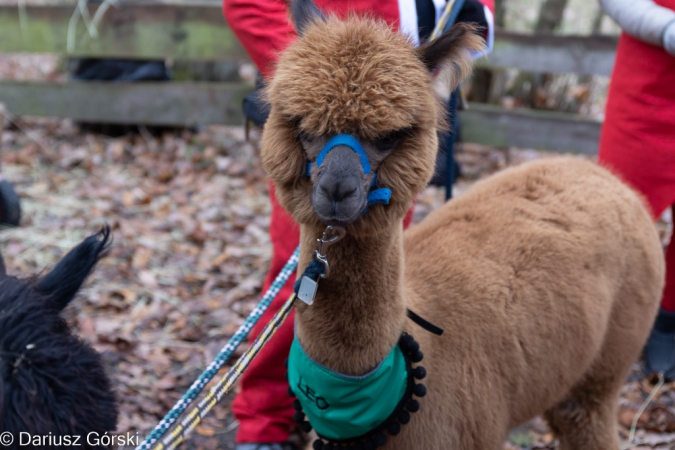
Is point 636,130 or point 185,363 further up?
point 636,130

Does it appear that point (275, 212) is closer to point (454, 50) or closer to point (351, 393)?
point (351, 393)

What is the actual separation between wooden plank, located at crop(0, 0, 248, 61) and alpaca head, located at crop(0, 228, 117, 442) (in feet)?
14.4

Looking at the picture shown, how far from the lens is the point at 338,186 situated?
→ 1.67m

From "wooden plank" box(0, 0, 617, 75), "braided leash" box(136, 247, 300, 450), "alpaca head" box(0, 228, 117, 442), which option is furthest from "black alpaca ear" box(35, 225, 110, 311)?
"wooden plank" box(0, 0, 617, 75)

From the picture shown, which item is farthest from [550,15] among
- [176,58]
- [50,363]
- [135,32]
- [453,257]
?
[50,363]

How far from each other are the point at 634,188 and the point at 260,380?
6.78ft

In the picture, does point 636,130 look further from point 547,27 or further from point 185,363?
point 547,27

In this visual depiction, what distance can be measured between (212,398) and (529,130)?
4.87m

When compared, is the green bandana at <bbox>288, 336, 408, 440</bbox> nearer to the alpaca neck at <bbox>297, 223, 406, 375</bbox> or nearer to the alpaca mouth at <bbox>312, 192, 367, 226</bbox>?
the alpaca neck at <bbox>297, 223, 406, 375</bbox>

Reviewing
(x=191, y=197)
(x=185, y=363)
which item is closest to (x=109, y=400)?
(x=185, y=363)

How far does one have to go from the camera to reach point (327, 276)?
6.17ft

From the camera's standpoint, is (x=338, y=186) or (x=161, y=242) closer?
(x=338, y=186)

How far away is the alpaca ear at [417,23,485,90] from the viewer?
186 cm

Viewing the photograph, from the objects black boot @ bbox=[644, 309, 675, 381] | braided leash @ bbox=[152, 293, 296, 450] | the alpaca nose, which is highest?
the alpaca nose
